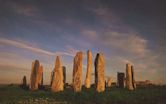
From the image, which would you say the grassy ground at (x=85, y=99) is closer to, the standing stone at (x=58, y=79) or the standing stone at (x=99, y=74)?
the standing stone at (x=99, y=74)

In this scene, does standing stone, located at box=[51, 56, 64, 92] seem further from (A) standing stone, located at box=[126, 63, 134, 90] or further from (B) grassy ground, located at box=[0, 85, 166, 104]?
(A) standing stone, located at box=[126, 63, 134, 90]

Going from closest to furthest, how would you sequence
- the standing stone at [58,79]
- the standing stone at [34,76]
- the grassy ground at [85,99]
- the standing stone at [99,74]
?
the grassy ground at [85,99] < the standing stone at [99,74] < the standing stone at [58,79] < the standing stone at [34,76]

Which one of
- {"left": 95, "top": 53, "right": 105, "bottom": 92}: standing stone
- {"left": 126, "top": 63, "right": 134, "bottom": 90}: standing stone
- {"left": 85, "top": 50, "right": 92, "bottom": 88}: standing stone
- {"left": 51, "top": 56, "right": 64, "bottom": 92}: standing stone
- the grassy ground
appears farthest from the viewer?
{"left": 126, "top": 63, "right": 134, "bottom": 90}: standing stone

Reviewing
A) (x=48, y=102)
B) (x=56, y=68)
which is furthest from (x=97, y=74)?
(x=48, y=102)

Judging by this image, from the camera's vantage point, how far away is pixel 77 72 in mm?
42594

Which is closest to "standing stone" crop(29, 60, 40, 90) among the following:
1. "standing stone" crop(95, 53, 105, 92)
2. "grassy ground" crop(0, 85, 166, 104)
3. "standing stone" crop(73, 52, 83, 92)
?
"standing stone" crop(73, 52, 83, 92)

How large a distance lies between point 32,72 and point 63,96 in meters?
15.6

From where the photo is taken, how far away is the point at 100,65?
1667 inches

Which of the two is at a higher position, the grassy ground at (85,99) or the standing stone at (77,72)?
the standing stone at (77,72)

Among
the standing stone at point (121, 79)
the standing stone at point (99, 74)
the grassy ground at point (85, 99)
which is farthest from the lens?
the standing stone at point (121, 79)

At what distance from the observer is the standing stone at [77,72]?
42.1 metres

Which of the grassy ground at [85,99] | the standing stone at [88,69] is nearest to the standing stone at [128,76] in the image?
the standing stone at [88,69]

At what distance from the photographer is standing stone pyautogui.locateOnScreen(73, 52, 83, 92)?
42.1 metres

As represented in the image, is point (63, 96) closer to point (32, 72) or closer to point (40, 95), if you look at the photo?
point (40, 95)
